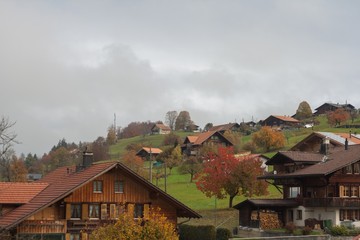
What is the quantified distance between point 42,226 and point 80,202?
341 cm

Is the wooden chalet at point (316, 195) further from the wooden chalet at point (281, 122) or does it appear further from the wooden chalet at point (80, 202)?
the wooden chalet at point (281, 122)

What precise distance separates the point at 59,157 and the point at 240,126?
54.2 metres

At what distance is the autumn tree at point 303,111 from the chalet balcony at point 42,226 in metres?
146

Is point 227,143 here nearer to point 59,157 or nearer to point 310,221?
point 59,157

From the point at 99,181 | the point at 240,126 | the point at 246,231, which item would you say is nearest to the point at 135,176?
the point at 99,181

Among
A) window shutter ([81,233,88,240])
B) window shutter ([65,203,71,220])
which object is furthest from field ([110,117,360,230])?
window shutter ([65,203,71,220])

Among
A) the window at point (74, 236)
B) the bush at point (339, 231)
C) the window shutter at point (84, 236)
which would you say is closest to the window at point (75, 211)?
the window at point (74, 236)

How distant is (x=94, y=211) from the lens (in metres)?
45.8

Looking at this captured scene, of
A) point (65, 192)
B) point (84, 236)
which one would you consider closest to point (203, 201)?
point (84, 236)

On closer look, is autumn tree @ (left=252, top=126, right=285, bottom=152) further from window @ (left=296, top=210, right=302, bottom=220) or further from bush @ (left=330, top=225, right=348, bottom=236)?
bush @ (left=330, top=225, right=348, bottom=236)

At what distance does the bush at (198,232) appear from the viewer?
50.0 meters

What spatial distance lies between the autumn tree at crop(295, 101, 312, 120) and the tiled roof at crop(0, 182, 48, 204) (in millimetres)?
142513

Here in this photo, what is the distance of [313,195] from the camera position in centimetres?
6131

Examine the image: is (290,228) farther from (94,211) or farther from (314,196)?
(94,211)
